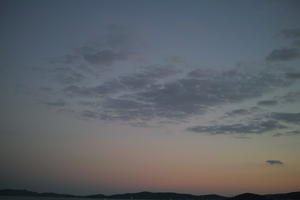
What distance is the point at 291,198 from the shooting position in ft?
557

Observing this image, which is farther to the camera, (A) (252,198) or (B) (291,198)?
(B) (291,198)

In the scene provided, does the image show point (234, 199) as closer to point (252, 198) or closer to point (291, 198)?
point (252, 198)

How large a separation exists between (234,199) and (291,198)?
82.5m

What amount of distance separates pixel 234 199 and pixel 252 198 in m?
8.47

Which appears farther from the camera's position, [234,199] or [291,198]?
[291,198]

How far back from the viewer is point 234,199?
115 metres

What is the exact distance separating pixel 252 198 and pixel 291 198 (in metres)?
82.6

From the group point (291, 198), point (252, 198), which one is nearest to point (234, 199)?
point (252, 198)

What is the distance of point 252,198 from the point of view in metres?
110
